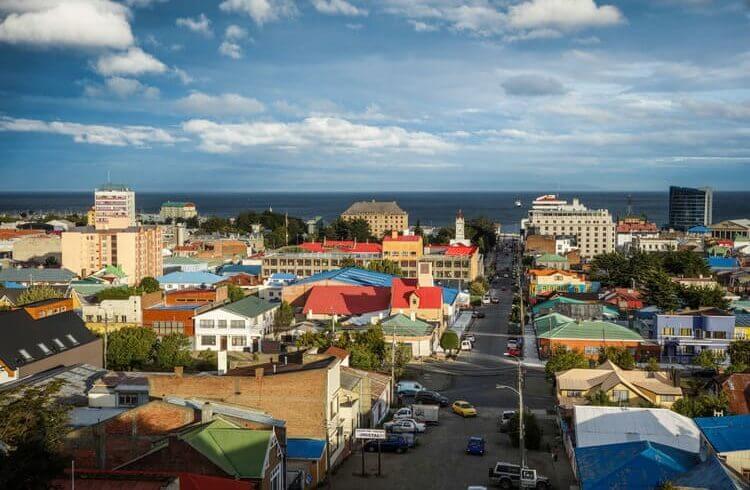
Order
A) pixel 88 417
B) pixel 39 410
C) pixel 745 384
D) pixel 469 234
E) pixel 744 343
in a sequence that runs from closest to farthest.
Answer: pixel 39 410 → pixel 88 417 → pixel 745 384 → pixel 744 343 → pixel 469 234

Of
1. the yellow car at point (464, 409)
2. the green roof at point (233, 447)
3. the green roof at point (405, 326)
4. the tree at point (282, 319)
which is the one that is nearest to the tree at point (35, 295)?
the tree at point (282, 319)

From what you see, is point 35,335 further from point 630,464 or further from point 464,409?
point 630,464

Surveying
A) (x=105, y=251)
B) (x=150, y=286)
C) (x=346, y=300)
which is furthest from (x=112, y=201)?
(x=346, y=300)

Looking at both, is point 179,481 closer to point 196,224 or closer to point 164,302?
point 164,302

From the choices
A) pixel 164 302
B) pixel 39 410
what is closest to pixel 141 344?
pixel 164 302

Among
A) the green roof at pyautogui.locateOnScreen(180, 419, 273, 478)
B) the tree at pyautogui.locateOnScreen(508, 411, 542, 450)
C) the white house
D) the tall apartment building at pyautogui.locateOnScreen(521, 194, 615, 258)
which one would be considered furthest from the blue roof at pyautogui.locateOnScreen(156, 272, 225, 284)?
the tall apartment building at pyautogui.locateOnScreen(521, 194, 615, 258)

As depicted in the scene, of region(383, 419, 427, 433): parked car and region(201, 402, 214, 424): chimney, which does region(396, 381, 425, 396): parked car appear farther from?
region(201, 402, 214, 424): chimney
